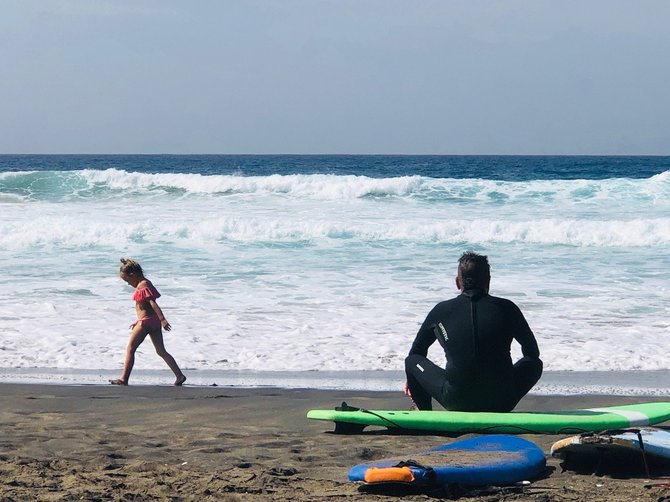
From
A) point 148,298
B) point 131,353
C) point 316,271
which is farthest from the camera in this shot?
point 316,271

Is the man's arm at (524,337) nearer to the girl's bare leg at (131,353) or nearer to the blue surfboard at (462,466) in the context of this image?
the blue surfboard at (462,466)

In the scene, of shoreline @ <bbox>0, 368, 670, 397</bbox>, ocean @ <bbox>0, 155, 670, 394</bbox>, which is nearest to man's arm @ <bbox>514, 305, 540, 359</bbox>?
shoreline @ <bbox>0, 368, 670, 397</bbox>

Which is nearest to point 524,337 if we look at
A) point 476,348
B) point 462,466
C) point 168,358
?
point 476,348

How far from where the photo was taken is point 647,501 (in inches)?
144

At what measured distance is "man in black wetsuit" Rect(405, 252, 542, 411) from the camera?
4.82m

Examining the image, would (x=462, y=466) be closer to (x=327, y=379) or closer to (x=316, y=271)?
(x=327, y=379)

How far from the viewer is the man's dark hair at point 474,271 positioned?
488cm

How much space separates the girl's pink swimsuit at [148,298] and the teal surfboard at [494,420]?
222cm

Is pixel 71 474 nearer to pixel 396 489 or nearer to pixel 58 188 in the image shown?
pixel 396 489

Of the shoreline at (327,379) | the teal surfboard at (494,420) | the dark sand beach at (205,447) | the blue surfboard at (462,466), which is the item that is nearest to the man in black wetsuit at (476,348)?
the teal surfboard at (494,420)

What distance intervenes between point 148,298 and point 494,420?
3137 millimetres

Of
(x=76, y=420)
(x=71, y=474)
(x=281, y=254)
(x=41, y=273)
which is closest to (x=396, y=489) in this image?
(x=71, y=474)

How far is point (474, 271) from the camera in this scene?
4879mm

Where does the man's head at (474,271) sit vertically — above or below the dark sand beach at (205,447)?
above
